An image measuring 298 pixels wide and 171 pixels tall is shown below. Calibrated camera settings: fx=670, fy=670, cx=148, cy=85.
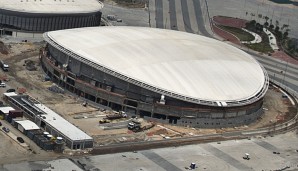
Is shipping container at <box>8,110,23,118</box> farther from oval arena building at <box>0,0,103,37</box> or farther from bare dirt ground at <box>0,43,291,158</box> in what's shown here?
oval arena building at <box>0,0,103,37</box>

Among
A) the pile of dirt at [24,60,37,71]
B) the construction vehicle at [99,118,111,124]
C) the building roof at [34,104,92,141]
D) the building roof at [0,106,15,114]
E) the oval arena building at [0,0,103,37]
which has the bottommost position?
the pile of dirt at [24,60,37,71]

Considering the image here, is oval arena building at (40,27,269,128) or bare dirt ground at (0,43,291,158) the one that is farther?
oval arena building at (40,27,269,128)

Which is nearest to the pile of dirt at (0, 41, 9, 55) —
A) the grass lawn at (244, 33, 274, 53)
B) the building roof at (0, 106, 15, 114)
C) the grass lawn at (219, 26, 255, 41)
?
the building roof at (0, 106, 15, 114)

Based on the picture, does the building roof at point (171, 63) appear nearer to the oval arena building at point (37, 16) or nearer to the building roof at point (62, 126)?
the building roof at point (62, 126)

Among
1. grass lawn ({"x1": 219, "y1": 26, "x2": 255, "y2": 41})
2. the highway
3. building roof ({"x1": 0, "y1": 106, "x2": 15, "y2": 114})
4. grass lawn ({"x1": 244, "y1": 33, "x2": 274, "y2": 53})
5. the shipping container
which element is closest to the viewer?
the shipping container

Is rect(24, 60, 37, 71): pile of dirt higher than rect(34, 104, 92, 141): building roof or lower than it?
lower

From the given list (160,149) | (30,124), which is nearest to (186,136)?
(160,149)

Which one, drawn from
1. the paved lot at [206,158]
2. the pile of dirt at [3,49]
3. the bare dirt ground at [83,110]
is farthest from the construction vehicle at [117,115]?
the pile of dirt at [3,49]

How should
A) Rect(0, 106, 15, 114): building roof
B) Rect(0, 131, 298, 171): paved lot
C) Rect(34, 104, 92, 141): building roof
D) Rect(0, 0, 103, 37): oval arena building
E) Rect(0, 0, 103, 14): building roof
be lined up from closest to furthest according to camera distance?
Rect(0, 131, 298, 171): paved lot < Rect(34, 104, 92, 141): building roof < Rect(0, 106, 15, 114): building roof < Rect(0, 0, 103, 14): building roof < Rect(0, 0, 103, 37): oval arena building
